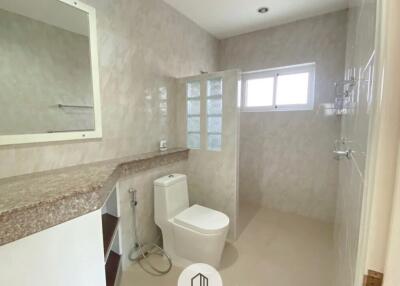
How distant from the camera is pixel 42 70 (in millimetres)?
1243

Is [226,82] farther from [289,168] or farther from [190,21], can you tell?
[289,168]

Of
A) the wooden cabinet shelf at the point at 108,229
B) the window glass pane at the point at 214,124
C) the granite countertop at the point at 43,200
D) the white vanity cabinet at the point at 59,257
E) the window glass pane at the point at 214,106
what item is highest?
the window glass pane at the point at 214,106

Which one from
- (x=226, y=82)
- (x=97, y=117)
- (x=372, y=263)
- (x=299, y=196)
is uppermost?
(x=226, y=82)

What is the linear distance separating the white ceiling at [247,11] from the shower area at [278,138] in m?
0.13

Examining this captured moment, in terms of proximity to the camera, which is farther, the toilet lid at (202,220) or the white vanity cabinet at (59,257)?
the toilet lid at (202,220)

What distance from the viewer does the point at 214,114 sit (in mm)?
2133

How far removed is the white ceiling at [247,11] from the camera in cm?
208

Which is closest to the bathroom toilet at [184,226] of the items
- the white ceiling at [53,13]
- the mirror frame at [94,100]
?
the mirror frame at [94,100]

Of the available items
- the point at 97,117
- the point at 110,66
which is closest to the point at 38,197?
the point at 97,117

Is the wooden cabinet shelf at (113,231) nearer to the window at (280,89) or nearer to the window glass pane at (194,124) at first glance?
the window glass pane at (194,124)

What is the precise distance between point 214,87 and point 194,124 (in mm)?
476

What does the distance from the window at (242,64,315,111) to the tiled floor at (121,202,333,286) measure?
1.51 metres

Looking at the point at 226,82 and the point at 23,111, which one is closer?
the point at 23,111

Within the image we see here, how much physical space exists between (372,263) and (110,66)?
1825 millimetres
